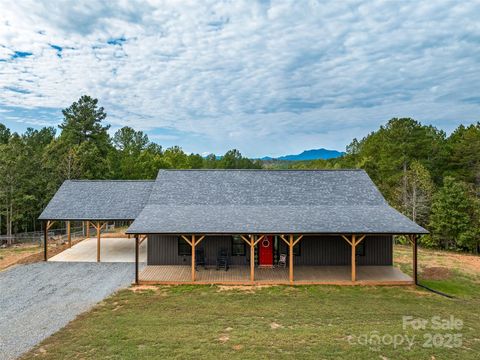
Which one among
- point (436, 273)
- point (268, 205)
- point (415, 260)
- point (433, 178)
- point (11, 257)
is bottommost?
point (11, 257)

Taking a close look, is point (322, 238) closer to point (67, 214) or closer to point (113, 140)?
point (67, 214)

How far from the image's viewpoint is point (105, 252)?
1786 centimetres

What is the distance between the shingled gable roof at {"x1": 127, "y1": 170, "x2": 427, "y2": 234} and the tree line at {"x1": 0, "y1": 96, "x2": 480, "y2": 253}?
11273 mm

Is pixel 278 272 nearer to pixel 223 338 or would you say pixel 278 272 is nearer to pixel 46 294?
pixel 223 338

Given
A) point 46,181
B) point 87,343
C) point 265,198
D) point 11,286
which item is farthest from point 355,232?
point 46,181

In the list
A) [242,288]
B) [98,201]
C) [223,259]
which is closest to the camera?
[242,288]

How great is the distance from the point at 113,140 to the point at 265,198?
137ft

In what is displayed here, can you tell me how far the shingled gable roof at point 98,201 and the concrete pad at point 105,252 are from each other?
2.16m

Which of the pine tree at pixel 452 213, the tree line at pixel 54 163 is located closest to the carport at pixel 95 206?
the tree line at pixel 54 163

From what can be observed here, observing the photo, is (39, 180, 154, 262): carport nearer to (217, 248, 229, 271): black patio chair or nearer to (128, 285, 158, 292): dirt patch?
(128, 285, 158, 292): dirt patch

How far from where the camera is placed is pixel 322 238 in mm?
14906

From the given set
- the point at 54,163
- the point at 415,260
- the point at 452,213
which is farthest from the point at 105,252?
the point at 452,213

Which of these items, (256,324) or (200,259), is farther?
(200,259)

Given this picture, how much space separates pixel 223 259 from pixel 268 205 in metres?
3.26
